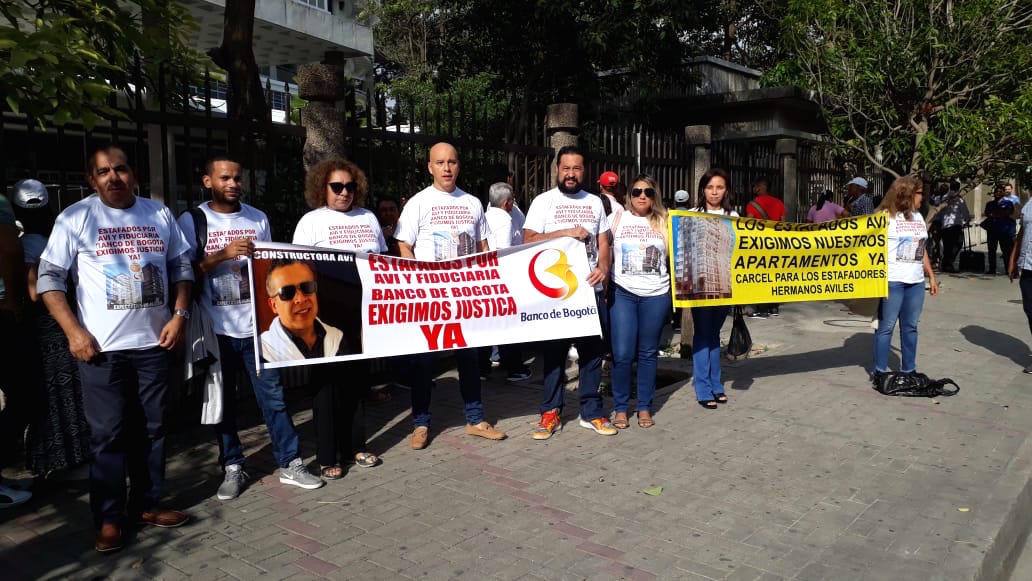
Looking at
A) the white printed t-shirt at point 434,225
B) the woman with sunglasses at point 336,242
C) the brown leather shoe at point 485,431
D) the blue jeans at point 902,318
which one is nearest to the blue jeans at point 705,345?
the blue jeans at point 902,318

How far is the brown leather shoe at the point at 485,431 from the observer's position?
223 inches

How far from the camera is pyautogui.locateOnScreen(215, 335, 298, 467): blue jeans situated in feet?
15.1

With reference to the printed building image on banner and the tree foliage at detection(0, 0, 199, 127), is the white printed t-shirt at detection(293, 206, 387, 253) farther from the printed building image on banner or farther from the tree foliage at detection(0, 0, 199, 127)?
the printed building image on banner

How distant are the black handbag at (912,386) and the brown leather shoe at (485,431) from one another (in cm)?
351

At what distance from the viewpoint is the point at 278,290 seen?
15.2 ft

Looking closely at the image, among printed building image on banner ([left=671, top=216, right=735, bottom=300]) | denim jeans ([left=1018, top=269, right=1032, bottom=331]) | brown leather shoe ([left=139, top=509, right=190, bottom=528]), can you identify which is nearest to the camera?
brown leather shoe ([left=139, top=509, right=190, bottom=528])

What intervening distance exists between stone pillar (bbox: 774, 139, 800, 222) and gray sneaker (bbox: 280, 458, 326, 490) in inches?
397

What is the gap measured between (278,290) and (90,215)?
109 centimetres

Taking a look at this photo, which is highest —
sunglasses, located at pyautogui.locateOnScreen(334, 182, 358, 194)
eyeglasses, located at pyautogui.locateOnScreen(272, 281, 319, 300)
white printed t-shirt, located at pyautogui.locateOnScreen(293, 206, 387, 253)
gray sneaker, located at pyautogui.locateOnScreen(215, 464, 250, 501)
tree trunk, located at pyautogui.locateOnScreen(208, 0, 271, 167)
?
tree trunk, located at pyautogui.locateOnScreen(208, 0, 271, 167)

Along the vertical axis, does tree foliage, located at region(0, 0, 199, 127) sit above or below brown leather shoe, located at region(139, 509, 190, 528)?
above

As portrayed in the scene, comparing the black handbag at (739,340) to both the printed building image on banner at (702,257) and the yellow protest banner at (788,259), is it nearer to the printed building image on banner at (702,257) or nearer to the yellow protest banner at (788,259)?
the yellow protest banner at (788,259)

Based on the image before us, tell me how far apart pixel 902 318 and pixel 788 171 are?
21.1 feet

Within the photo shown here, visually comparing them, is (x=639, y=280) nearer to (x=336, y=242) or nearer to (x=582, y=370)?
(x=582, y=370)

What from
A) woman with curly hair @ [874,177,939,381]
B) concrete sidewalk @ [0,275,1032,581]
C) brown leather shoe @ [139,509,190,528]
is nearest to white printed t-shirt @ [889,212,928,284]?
woman with curly hair @ [874,177,939,381]
